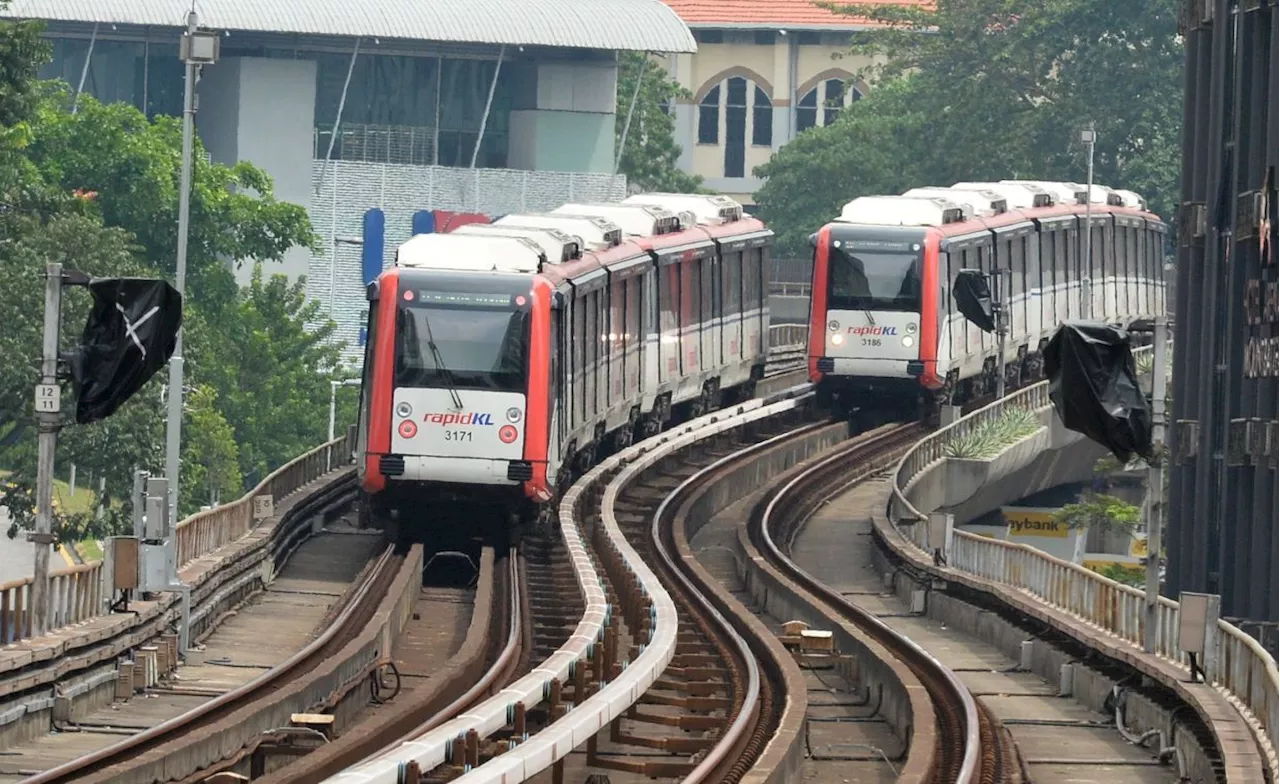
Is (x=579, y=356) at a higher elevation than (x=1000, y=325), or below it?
below

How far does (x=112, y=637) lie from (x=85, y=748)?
3.25m

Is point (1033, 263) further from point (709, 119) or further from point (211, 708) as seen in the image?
point (709, 119)

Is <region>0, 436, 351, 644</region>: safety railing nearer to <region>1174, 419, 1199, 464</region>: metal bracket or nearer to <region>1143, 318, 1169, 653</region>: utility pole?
<region>1143, 318, 1169, 653</region>: utility pole

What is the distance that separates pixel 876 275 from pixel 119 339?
23.3 m

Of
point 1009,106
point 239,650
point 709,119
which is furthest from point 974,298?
point 709,119

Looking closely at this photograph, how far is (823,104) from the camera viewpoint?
416 ft

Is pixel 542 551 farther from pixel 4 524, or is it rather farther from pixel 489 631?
pixel 4 524

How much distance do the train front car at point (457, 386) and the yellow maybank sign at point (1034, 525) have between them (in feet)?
86.5

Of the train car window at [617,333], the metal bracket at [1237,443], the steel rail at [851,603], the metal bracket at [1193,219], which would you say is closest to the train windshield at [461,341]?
the steel rail at [851,603]

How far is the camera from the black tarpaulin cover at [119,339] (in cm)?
2584

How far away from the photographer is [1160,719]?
24641 mm

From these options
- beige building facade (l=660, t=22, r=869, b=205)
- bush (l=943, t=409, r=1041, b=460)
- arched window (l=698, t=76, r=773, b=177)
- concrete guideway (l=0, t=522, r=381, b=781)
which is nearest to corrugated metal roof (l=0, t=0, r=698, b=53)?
beige building facade (l=660, t=22, r=869, b=205)

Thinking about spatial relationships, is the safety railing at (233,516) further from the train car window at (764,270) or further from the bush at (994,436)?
the train car window at (764,270)

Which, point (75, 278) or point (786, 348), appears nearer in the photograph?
point (75, 278)
